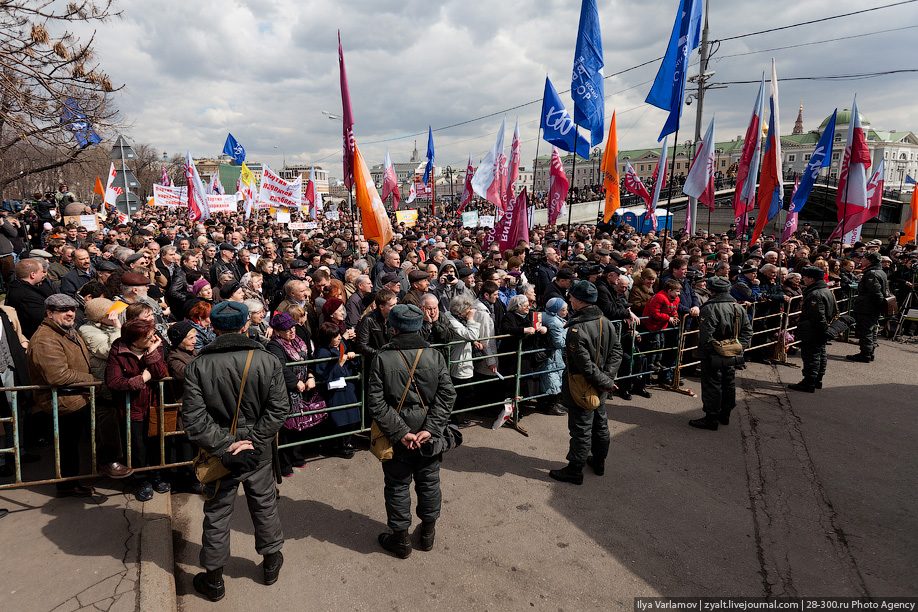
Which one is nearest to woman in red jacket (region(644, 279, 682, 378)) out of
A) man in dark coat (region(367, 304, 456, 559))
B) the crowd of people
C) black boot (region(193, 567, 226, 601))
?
the crowd of people

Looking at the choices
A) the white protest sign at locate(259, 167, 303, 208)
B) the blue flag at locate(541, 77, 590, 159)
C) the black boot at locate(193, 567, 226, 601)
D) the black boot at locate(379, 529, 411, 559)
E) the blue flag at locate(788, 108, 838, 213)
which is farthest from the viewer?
the white protest sign at locate(259, 167, 303, 208)

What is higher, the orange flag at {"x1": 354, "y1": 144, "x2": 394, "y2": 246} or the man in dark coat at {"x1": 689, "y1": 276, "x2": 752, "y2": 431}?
the orange flag at {"x1": 354, "y1": 144, "x2": 394, "y2": 246}

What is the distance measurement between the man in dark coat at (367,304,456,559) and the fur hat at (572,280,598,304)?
62.9 inches

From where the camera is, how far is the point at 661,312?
22.3 feet

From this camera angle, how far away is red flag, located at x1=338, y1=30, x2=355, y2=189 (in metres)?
6.72

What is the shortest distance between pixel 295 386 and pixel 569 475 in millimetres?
2657

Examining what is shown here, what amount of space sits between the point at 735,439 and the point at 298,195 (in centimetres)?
1548

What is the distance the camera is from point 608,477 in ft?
15.6

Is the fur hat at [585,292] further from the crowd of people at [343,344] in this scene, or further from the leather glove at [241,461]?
the leather glove at [241,461]

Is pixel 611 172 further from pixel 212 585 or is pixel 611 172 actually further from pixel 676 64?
pixel 212 585

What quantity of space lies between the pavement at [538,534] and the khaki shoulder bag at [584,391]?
0.83 m

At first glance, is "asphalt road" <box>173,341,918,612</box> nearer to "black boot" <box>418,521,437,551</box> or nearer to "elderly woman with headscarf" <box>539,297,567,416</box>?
"black boot" <box>418,521,437,551</box>

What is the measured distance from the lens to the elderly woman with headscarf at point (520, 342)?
567cm

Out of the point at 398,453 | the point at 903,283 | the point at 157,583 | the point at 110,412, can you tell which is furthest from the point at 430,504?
the point at 903,283
